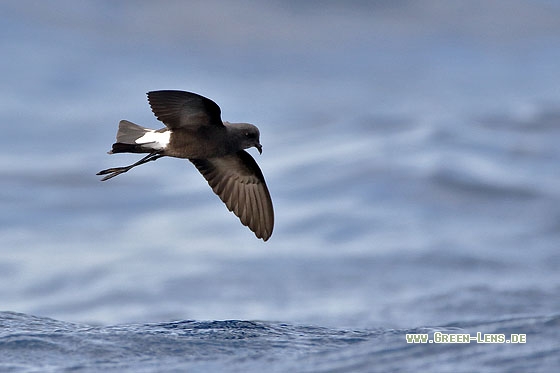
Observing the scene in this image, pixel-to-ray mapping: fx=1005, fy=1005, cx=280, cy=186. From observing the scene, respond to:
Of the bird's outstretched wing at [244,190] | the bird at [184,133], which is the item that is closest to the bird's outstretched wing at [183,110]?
the bird at [184,133]

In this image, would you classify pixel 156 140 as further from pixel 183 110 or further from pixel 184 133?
pixel 183 110

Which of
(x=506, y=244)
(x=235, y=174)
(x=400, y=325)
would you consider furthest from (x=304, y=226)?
(x=235, y=174)

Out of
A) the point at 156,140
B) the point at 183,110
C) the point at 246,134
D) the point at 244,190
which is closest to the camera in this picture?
the point at 183,110

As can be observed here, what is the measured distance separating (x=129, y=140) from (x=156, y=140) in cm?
24

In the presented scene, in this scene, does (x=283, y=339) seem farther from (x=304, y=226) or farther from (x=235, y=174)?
(x=304, y=226)

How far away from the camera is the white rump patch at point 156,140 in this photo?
8344 millimetres

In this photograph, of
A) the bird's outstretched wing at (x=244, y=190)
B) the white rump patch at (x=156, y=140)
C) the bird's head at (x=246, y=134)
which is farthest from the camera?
the bird's outstretched wing at (x=244, y=190)

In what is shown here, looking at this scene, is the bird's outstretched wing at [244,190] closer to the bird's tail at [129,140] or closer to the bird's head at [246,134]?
the bird's head at [246,134]

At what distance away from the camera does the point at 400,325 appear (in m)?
12.6

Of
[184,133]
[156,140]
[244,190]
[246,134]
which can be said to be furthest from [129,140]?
[244,190]

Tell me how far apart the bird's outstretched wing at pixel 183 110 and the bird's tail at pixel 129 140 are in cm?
27

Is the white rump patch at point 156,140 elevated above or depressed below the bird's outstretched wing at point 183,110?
below

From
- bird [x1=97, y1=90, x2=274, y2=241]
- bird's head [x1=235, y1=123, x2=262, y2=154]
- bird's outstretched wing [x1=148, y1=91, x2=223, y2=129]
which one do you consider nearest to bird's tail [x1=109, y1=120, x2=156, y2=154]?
bird [x1=97, y1=90, x2=274, y2=241]

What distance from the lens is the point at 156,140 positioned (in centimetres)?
838
